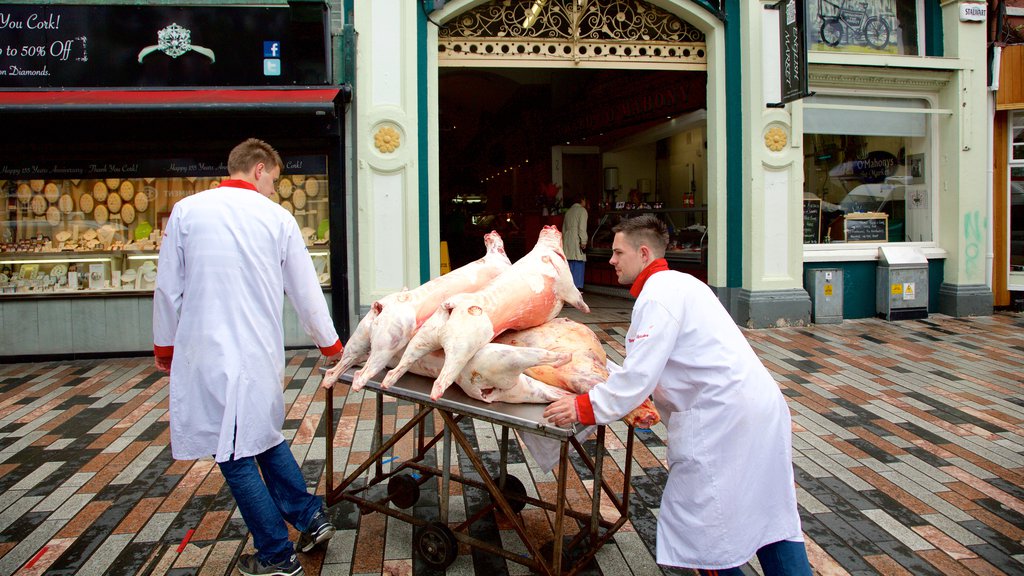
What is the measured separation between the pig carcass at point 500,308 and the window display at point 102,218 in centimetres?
491

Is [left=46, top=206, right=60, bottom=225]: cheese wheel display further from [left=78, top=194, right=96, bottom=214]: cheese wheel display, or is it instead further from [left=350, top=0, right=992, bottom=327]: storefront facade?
[left=350, top=0, right=992, bottom=327]: storefront facade

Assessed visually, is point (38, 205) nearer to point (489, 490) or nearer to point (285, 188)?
point (285, 188)

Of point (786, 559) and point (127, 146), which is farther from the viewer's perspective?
point (127, 146)

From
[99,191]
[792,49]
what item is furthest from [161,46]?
[792,49]

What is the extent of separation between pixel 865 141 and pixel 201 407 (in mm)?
9262

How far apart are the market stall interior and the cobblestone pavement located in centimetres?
503

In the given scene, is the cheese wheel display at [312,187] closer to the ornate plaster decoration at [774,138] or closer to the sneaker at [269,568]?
the ornate plaster decoration at [774,138]

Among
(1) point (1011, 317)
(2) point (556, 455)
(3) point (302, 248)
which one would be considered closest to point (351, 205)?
(3) point (302, 248)

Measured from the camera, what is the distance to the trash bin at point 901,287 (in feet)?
29.1

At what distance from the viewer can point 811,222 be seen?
30.0 ft

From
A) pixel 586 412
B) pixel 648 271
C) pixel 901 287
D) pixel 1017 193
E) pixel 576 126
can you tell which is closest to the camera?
pixel 586 412

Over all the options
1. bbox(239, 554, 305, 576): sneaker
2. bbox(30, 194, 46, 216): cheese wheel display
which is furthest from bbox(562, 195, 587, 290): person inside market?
bbox(239, 554, 305, 576): sneaker

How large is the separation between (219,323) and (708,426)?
6.31ft

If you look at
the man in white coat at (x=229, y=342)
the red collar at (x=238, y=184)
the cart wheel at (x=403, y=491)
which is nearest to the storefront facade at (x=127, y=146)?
the red collar at (x=238, y=184)
